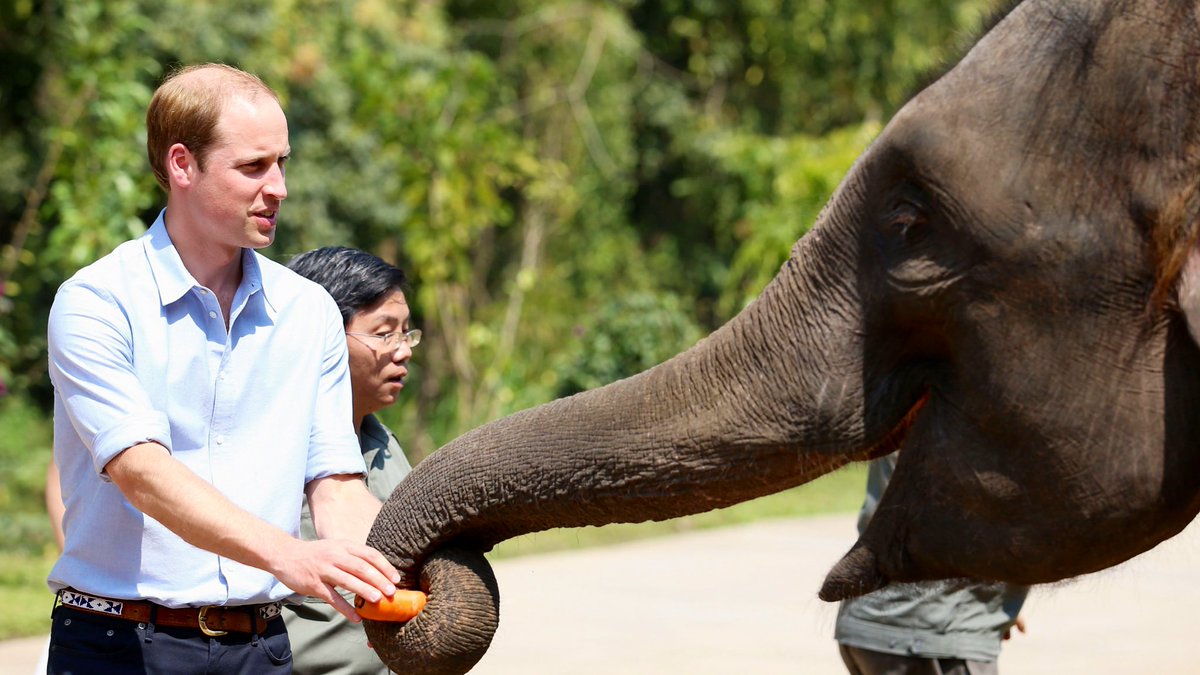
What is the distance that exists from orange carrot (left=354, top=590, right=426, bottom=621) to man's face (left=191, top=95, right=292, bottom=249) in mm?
727

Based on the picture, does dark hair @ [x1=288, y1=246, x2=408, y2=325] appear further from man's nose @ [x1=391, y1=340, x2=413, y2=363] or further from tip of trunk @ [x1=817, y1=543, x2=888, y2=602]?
tip of trunk @ [x1=817, y1=543, x2=888, y2=602]

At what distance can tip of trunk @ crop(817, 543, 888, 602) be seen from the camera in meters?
2.80

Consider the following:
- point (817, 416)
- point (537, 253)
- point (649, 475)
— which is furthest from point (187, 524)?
point (537, 253)

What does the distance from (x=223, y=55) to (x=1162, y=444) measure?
10.6 m

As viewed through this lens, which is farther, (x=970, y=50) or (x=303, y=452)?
(x=303, y=452)

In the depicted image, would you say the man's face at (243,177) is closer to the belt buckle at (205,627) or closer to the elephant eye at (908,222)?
the belt buckle at (205,627)

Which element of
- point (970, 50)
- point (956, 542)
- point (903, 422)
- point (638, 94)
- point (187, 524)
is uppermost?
point (638, 94)

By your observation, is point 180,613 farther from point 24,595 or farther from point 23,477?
point 23,477

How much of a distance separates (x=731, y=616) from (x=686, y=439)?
17.8 ft

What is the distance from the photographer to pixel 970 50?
2.73 metres

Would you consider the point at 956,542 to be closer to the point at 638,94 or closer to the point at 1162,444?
the point at 1162,444

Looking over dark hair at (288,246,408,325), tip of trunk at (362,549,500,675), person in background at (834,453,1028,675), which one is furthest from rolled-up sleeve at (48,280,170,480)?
person in background at (834,453,1028,675)

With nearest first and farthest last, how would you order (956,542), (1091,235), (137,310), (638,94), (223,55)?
(1091,235) → (956,542) → (137,310) → (223,55) → (638,94)

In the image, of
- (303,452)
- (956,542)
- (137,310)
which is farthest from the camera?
(303,452)
